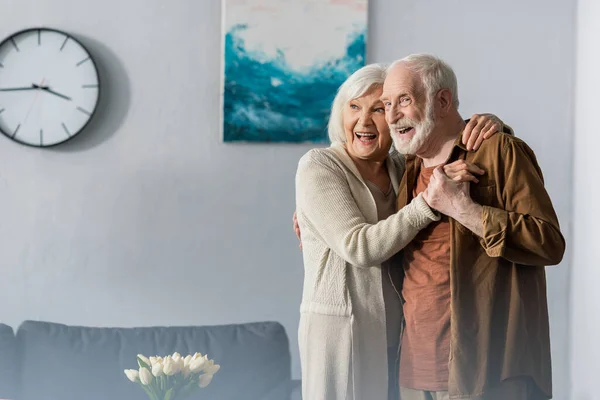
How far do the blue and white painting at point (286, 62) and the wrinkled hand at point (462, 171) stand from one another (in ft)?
5.06

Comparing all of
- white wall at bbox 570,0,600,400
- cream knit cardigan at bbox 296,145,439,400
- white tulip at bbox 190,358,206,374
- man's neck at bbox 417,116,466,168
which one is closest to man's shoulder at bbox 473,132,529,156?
man's neck at bbox 417,116,466,168

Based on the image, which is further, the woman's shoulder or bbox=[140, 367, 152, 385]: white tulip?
bbox=[140, 367, 152, 385]: white tulip

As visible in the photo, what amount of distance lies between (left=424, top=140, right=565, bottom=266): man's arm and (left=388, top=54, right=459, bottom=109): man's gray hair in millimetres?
224

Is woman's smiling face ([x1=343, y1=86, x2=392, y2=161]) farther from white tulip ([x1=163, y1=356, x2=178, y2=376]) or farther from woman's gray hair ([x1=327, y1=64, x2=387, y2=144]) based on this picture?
white tulip ([x1=163, y1=356, x2=178, y2=376])

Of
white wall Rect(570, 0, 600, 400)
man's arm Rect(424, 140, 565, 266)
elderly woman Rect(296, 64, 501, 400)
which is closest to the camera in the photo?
man's arm Rect(424, 140, 565, 266)

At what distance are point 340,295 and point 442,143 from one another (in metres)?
0.46

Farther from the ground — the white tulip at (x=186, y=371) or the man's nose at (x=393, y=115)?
the man's nose at (x=393, y=115)

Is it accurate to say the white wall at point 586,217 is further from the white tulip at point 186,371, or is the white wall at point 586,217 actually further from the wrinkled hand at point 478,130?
the white tulip at point 186,371

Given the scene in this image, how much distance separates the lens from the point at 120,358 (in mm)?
2887

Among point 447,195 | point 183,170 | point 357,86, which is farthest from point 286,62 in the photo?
point 447,195

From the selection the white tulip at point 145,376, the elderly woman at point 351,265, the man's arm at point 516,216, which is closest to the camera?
the man's arm at point 516,216

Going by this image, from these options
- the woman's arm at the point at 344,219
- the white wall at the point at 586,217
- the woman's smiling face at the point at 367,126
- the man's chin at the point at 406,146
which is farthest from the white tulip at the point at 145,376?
the white wall at the point at 586,217

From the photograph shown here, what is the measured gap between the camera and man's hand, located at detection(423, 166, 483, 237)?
182 cm

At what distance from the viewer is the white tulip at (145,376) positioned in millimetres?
2291
